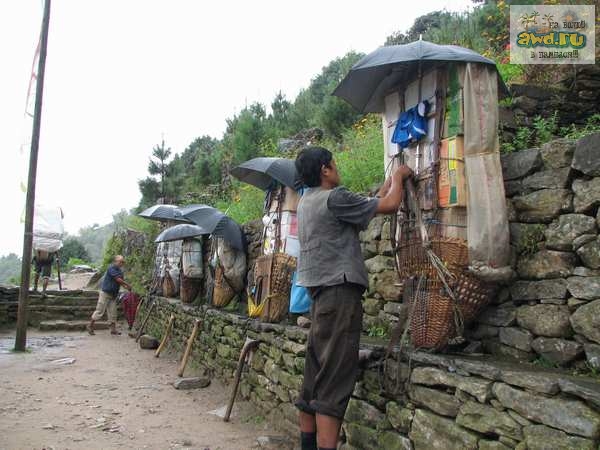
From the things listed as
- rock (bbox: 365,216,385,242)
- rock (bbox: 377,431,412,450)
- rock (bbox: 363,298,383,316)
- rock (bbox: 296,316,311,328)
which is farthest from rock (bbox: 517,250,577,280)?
rock (bbox: 296,316,311,328)

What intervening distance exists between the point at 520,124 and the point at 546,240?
182cm

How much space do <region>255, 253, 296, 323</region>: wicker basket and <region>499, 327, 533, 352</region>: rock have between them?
7.99 ft

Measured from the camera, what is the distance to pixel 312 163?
9.98 ft

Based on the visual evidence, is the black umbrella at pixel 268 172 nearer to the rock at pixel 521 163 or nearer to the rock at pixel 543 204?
the rock at pixel 521 163

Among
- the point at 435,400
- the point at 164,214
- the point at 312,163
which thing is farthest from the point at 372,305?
the point at 164,214

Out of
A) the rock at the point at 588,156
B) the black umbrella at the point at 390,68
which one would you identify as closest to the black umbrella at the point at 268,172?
the black umbrella at the point at 390,68

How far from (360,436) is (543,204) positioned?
1960mm

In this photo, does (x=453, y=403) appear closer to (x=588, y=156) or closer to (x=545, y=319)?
(x=545, y=319)

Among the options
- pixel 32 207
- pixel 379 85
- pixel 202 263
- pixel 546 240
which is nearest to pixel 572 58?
pixel 379 85

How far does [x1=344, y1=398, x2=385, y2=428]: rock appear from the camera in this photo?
307cm

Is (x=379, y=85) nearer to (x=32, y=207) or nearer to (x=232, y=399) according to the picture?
(x=232, y=399)

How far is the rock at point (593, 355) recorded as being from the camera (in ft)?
7.91

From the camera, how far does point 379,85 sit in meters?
3.60

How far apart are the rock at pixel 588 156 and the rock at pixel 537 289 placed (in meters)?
0.66
